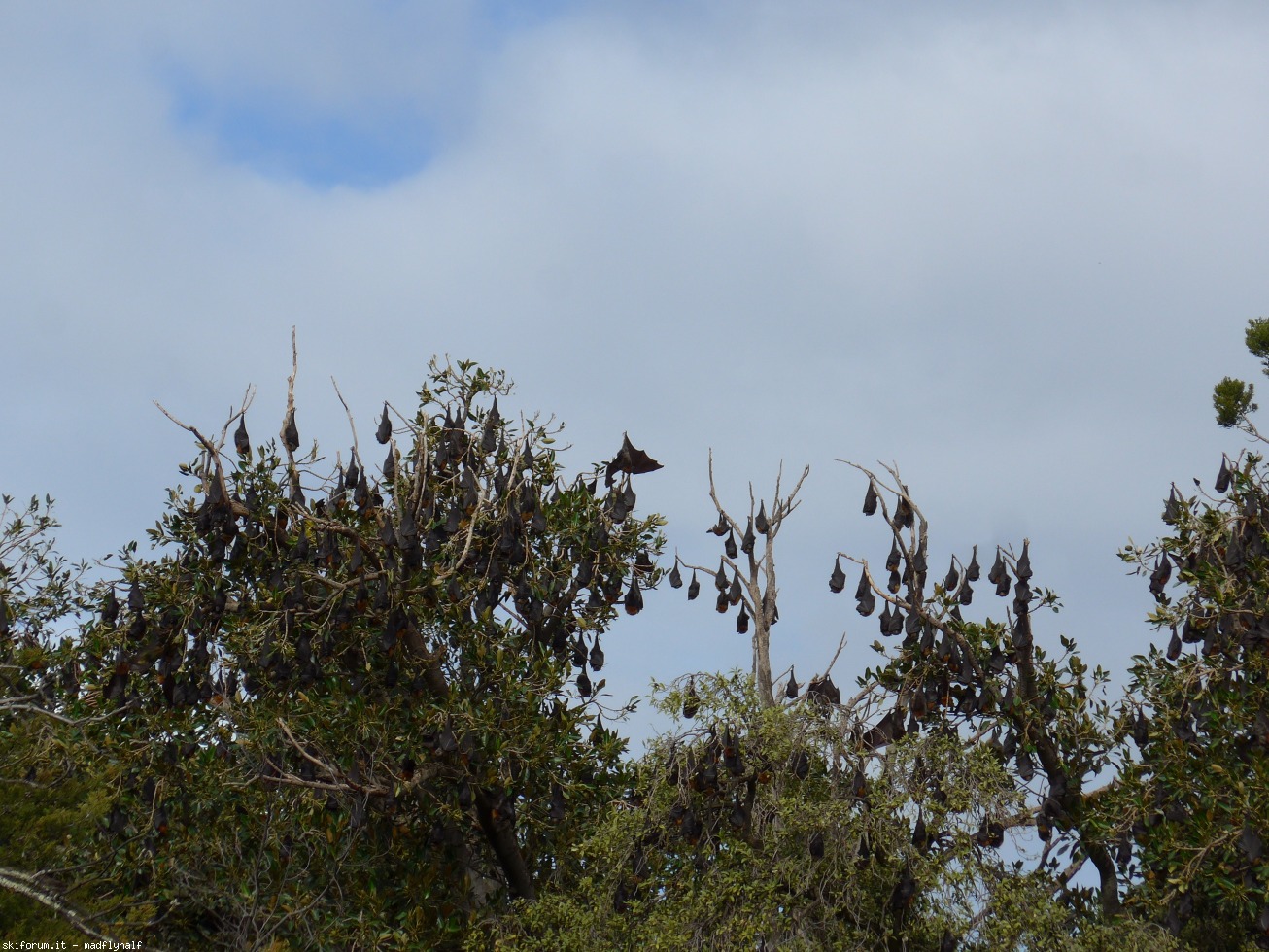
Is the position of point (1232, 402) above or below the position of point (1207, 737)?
above

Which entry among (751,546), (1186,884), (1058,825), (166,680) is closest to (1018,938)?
(1186,884)

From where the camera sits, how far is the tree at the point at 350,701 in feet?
38.7

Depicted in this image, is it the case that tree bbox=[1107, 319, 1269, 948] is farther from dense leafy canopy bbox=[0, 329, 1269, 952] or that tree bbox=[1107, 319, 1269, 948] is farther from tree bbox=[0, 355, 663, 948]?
tree bbox=[0, 355, 663, 948]

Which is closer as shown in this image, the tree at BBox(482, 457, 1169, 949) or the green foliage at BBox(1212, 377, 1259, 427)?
the tree at BBox(482, 457, 1169, 949)

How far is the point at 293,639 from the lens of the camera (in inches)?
492

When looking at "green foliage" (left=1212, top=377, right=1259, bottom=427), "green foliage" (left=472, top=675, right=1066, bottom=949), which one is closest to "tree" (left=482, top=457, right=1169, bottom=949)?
"green foliage" (left=472, top=675, right=1066, bottom=949)

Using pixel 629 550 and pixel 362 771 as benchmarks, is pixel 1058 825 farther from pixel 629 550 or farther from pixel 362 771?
pixel 362 771

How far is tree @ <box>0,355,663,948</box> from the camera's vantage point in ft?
38.7

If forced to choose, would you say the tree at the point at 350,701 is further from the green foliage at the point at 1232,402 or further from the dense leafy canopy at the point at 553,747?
the green foliage at the point at 1232,402

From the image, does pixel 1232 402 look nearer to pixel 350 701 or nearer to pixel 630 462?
pixel 630 462

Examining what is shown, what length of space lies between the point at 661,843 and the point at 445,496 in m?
4.30

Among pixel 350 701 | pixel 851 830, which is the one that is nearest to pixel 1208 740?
pixel 851 830

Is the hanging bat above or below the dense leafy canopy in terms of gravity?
above

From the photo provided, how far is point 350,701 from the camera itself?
1185 cm
